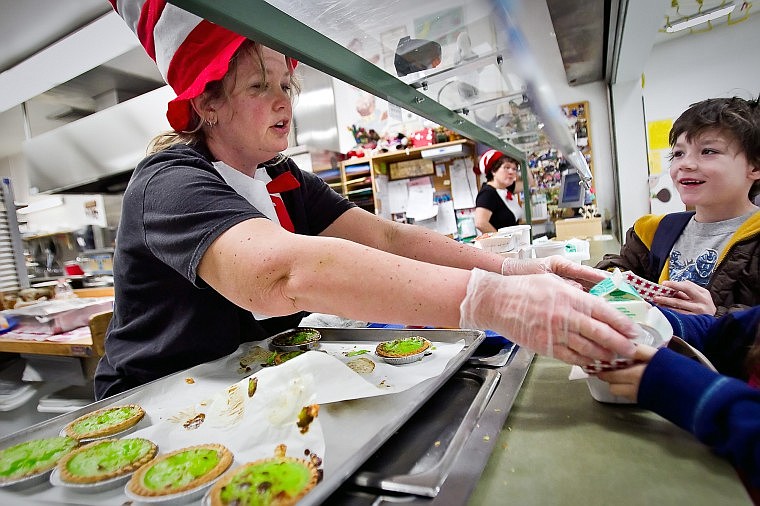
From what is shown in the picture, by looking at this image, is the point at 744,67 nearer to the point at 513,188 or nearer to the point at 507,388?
the point at 513,188

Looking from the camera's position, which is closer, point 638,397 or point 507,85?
point 638,397

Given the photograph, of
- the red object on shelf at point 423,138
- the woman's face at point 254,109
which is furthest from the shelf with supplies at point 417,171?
the woman's face at point 254,109

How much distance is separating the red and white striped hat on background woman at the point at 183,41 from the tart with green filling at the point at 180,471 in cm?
74

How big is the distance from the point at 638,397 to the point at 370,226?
3.41ft

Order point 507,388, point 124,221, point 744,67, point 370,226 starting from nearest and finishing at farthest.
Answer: point 507,388 → point 124,221 → point 370,226 → point 744,67

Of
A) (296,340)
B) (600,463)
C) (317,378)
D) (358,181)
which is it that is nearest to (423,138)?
(358,181)

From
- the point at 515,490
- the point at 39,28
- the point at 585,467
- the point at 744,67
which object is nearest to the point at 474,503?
the point at 515,490

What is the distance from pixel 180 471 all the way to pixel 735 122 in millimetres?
1741

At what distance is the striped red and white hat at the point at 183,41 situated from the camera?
2.91ft

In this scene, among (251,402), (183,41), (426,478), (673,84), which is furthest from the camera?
(673,84)

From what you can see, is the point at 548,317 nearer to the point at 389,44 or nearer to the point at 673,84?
the point at 389,44

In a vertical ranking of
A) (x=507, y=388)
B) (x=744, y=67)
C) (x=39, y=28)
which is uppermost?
(x=39, y=28)

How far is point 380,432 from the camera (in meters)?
0.62

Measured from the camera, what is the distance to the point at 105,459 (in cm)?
64
